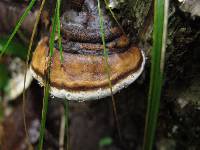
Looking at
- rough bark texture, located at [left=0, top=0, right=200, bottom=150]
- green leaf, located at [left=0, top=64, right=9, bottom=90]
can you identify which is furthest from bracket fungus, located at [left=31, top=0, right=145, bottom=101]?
green leaf, located at [left=0, top=64, right=9, bottom=90]

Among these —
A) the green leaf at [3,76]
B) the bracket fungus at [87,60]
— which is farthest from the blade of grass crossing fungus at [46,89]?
the green leaf at [3,76]

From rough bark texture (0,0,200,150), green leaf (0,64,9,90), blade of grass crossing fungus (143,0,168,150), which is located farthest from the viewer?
green leaf (0,64,9,90)

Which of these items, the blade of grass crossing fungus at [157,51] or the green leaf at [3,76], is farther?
the green leaf at [3,76]

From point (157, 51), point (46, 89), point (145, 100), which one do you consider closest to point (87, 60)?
point (46, 89)

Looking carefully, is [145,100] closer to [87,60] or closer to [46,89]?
[87,60]

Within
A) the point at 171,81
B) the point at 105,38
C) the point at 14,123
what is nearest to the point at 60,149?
the point at 14,123

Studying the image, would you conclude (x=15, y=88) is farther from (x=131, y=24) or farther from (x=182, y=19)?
(x=182, y=19)

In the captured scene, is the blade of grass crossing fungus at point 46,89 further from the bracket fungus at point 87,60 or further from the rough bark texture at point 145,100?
the rough bark texture at point 145,100

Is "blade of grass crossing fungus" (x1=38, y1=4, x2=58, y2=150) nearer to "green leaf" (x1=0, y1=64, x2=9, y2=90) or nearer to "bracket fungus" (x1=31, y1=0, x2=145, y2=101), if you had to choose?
"bracket fungus" (x1=31, y1=0, x2=145, y2=101)
